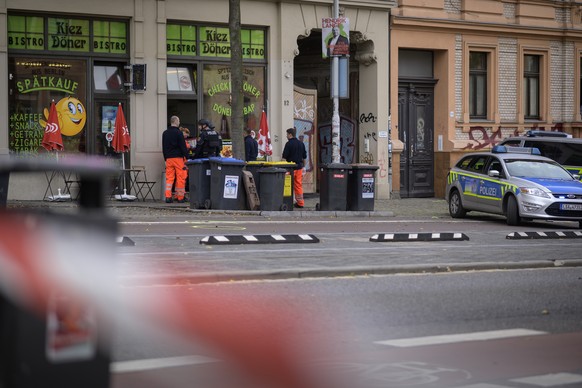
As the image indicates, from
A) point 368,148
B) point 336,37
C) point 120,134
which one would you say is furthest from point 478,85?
point 120,134

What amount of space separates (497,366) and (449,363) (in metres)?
0.31

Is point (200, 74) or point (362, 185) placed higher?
point (200, 74)

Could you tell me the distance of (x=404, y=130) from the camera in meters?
32.3

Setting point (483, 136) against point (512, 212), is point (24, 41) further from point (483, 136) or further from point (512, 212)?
point (483, 136)

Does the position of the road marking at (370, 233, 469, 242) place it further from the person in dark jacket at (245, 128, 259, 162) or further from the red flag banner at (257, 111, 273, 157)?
the red flag banner at (257, 111, 273, 157)

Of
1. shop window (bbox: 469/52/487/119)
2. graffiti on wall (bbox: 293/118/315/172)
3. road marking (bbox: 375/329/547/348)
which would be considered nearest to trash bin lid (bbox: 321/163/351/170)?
graffiti on wall (bbox: 293/118/315/172)

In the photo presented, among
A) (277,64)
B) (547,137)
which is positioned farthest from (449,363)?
(277,64)

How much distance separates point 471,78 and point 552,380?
91.2ft

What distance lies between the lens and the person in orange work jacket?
25.2 m

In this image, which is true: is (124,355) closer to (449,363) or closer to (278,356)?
(278,356)

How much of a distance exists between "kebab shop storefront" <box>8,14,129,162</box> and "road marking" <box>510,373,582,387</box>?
778 inches

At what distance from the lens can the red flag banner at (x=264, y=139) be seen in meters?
28.4

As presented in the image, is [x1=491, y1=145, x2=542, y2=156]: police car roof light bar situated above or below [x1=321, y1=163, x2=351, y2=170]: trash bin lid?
above

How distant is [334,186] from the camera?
2433 centimetres
